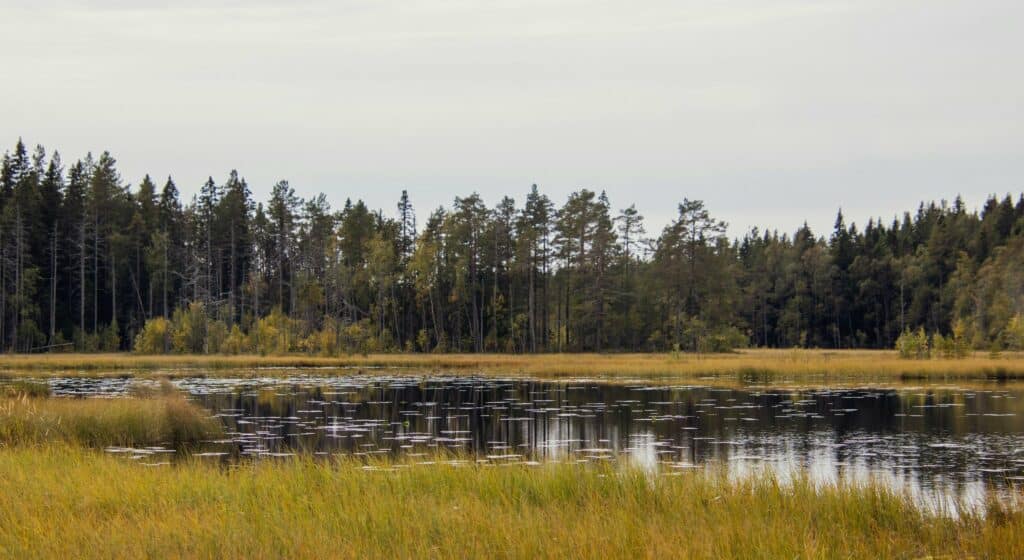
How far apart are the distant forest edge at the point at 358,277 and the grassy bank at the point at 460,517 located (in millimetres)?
60758

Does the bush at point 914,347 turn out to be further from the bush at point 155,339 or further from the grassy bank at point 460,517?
the bush at point 155,339

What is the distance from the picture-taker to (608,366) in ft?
193

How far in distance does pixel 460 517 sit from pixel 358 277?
84359 mm

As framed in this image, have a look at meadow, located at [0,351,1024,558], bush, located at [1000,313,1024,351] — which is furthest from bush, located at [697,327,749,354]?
meadow, located at [0,351,1024,558]

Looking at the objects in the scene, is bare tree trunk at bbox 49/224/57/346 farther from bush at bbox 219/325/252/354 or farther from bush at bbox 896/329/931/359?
bush at bbox 896/329/931/359

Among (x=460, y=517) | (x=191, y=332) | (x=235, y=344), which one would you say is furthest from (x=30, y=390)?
(x=191, y=332)

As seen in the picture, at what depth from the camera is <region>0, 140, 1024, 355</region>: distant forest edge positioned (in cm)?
7988

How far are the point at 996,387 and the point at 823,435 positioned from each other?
20.9 meters

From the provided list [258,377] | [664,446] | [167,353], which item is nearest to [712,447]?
[664,446]

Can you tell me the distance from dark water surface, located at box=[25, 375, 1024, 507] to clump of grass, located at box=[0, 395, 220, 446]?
52.2 inches

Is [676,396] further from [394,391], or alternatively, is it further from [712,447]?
[712,447]

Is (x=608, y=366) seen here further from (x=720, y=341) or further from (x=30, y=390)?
(x=30, y=390)

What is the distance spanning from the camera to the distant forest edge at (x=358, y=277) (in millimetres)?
79875

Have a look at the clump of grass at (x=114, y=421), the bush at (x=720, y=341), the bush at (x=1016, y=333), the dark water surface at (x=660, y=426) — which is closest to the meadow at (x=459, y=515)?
the dark water surface at (x=660, y=426)
